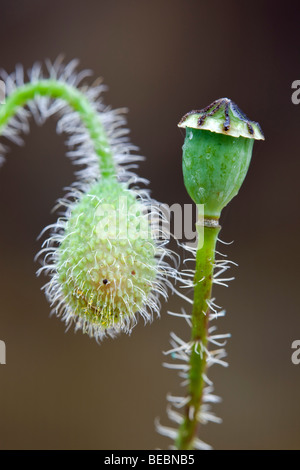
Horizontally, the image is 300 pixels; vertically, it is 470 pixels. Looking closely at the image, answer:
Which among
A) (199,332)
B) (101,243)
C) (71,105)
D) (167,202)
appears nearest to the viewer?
(199,332)

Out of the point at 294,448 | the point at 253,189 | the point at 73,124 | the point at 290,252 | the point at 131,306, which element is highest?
the point at 253,189

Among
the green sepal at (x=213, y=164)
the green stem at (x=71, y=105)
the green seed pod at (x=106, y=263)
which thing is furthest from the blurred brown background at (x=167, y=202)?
the green sepal at (x=213, y=164)

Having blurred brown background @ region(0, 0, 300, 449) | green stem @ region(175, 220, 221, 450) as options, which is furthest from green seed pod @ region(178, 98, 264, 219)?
blurred brown background @ region(0, 0, 300, 449)

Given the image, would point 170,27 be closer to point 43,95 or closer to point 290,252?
point 290,252

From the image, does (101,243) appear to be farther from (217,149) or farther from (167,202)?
(167,202)

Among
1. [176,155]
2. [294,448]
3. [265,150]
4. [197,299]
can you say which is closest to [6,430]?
[294,448]

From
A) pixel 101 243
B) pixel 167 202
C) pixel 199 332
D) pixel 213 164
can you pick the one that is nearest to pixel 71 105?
pixel 101 243
